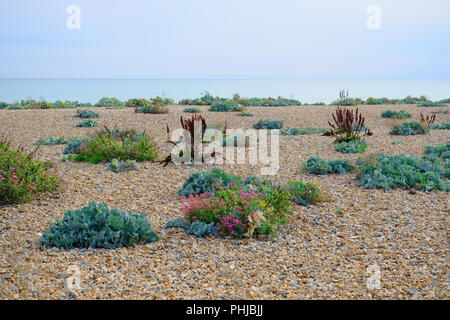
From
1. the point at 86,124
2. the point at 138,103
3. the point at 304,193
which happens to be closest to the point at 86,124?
the point at 86,124

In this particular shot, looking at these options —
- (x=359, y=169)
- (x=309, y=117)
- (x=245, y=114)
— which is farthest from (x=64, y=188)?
(x=309, y=117)

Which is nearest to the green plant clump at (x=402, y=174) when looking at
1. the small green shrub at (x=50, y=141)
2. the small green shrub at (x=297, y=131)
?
the small green shrub at (x=297, y=131)

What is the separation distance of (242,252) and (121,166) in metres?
4.10

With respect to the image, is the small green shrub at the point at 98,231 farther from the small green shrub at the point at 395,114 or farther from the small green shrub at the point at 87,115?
the small green shrub at the point at 395,114

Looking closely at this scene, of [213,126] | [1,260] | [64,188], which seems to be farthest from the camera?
[213,126]

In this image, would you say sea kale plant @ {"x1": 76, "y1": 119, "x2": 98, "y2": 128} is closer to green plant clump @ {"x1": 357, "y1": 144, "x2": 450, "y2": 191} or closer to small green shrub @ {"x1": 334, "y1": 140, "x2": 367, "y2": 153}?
small green shrub @ {"x1": 334, "y1": 140, "x2": 367, "y2": 153}

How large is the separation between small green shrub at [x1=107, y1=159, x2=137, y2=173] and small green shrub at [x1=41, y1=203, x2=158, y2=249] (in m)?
3.14

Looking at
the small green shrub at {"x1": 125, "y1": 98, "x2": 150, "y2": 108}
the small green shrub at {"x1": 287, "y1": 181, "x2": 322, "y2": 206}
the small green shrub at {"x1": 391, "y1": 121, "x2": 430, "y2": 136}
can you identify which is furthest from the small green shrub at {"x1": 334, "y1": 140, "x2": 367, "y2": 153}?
the small green shrub at {"x1": 125, "y1": 98, "x2": 150, "y2": 108}

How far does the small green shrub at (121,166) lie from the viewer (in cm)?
826

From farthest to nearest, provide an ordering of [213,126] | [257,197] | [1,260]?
[213,126] → [257,197] → [1,260]

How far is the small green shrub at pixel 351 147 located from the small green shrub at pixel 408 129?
258cm

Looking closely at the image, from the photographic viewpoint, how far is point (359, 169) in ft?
25.8
